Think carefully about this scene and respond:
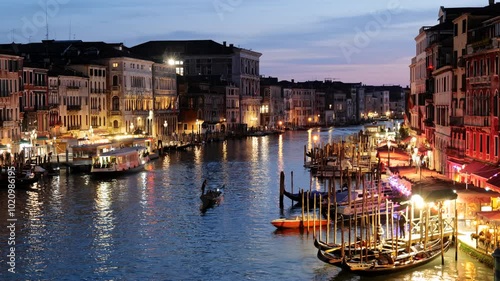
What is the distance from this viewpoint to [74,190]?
105 feet

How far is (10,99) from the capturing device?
1580 inches

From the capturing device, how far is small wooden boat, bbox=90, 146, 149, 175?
38.0m

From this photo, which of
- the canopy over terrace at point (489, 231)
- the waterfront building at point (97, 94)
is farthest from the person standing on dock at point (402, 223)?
the waterfront building at point (97, 94)

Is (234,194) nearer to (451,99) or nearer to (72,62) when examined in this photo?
(451,99)

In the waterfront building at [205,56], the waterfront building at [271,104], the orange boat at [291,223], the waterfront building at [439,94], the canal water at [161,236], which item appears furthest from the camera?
the waterfront building at [271,104]

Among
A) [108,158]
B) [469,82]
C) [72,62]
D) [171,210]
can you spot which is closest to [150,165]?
[108,158]

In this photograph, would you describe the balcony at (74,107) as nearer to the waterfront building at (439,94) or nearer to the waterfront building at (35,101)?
the waterfront building at (35,101)

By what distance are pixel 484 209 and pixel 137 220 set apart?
378 inches

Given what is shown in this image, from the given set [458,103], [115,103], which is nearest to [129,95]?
[115,103]

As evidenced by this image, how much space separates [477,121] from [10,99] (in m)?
22.1

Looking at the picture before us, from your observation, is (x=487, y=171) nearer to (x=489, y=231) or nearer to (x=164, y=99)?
(x=489, y=231)

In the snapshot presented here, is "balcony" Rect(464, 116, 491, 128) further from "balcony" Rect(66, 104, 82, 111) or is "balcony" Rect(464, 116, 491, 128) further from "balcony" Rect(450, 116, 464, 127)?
"balcony" Rect(66, 104, 82, 111)

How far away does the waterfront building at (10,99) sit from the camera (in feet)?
128

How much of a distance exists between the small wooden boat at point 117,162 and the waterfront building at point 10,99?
3.79m
